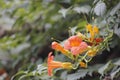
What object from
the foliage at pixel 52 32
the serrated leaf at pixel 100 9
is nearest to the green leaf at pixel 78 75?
the foliage at pixel 52 32

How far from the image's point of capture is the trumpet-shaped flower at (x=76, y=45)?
1.84m

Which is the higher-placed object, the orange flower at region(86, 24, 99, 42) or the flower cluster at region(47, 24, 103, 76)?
the orange flower at region(86, 24, 99, 42)

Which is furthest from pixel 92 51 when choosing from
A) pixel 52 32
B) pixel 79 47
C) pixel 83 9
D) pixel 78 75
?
pixel 52 32

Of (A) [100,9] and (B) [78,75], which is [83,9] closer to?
(A) [100,9]

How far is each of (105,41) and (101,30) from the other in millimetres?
179

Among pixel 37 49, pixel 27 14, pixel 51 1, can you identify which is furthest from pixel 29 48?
pixel 51 1

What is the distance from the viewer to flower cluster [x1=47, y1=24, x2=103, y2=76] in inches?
73.4

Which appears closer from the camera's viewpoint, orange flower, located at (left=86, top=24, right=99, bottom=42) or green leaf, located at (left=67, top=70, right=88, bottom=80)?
orange flower, located at (left=86, top=24, right=99, bottom=42)

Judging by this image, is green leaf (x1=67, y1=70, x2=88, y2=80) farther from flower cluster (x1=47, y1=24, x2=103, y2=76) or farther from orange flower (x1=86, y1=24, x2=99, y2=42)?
orange flower (x1=86, y1=24, x2=99, y2=42)

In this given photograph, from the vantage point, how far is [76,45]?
187cm

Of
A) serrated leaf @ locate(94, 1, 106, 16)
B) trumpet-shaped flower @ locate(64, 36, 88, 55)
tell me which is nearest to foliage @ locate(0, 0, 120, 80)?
serrated leaf @ locate(94, 1, 106, 16)

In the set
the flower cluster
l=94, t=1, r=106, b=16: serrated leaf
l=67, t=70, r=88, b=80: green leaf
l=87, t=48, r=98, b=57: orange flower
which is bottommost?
l=67, t=70, r=88, b=80: green leaf

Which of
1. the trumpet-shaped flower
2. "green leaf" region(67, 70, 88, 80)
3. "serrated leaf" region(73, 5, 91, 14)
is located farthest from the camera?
"serrated leaf" region(73, 5, 91, 14)

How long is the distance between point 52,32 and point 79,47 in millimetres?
Answer: 1193
